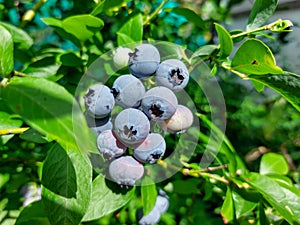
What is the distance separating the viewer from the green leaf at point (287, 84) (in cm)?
67

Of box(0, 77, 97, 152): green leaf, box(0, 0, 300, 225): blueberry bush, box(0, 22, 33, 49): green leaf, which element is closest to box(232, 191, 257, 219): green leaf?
box(0, 0, 300, 225): blueberry bush

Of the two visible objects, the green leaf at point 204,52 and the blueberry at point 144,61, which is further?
the green leaf at point 204,52

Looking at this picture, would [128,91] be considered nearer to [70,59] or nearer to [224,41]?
[224,41]

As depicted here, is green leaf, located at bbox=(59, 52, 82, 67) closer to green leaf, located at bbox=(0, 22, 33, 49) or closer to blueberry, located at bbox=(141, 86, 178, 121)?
green leaf, located at bbox=(0, 22, 33, 49)

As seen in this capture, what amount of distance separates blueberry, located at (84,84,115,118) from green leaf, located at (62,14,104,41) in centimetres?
20

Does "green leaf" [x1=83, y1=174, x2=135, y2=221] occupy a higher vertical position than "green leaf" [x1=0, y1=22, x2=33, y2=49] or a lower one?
lower

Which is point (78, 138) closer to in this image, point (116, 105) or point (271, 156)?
point (116, 105)

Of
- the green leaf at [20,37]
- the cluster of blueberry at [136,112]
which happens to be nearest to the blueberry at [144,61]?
the cluster of blueberry at [136,112]

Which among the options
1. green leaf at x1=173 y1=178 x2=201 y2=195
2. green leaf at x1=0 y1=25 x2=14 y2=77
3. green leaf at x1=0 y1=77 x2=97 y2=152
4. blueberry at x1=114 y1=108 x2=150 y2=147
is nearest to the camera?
green leaf at x1=0 y1=77 x2=97 y2=152

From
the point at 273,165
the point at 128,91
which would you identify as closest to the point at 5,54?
the point at 128,91

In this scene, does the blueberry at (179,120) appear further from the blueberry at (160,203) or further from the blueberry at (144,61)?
the blueberry at (160,203)

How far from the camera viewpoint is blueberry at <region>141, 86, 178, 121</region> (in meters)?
0.61

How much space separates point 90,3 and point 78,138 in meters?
0.73

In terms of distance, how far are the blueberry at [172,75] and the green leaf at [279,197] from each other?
0.30 m
